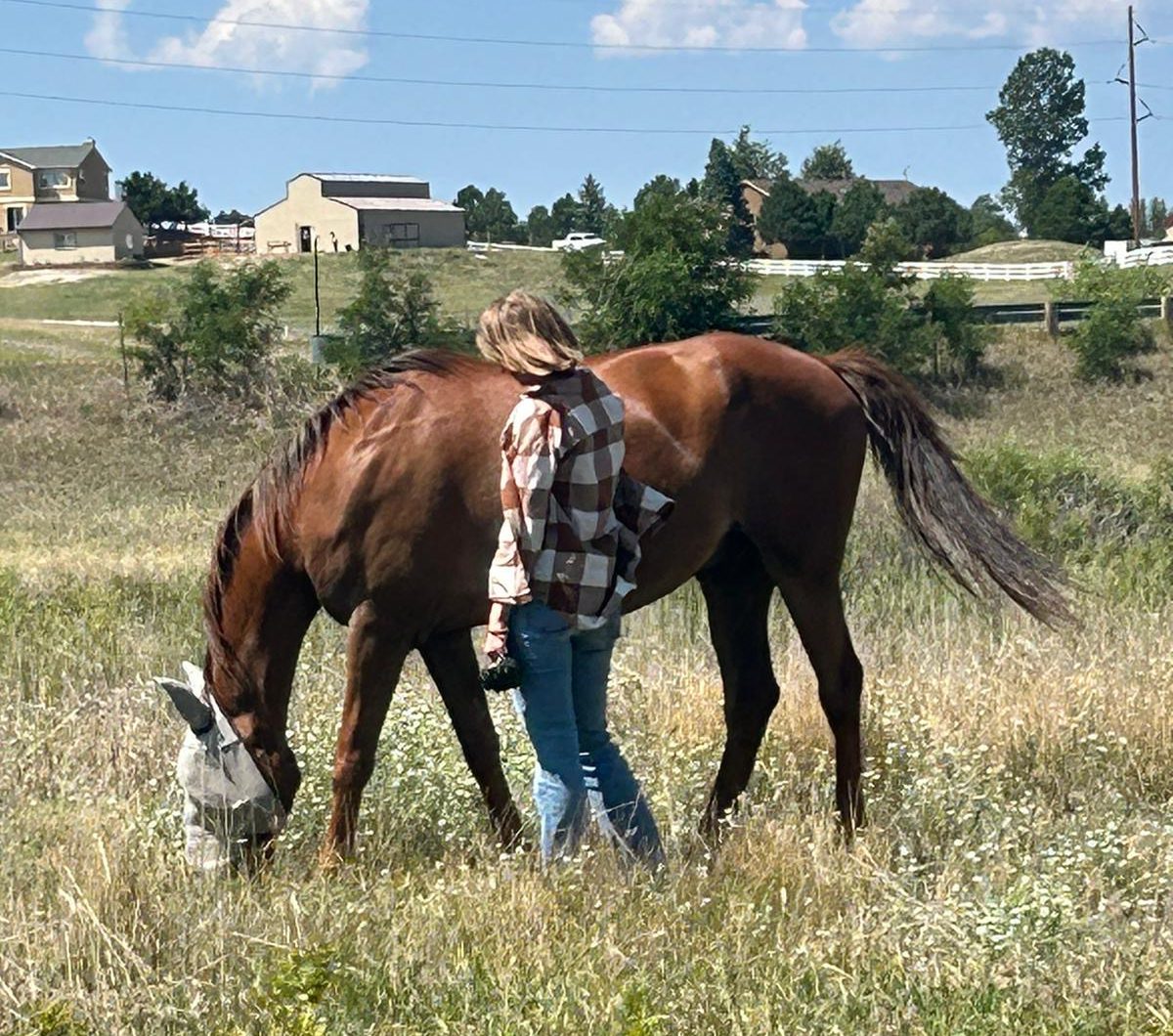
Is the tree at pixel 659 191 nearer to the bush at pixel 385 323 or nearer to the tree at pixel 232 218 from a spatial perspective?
the bush at pixel 385 323

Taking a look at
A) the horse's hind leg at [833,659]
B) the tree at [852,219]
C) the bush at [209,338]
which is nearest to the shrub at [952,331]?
the bush at [209,338]

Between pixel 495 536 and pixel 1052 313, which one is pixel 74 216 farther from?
pixel 495 536

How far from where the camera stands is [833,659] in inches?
235

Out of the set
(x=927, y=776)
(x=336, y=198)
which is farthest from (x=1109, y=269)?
(x=927, y=776)

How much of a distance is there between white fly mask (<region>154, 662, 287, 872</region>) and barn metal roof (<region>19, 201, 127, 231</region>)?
70172 millimetres

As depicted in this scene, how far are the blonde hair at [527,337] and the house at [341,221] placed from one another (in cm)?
6759

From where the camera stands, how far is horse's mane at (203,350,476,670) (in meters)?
5.43

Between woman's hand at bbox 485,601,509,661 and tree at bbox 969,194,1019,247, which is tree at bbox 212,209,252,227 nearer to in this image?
tree at bbox 969,194,1019,247

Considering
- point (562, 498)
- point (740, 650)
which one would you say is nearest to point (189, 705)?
point (562, 498)

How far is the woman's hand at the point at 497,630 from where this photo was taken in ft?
16.0

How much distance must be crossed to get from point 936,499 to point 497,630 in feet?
7.22

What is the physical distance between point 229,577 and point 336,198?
72.8 m

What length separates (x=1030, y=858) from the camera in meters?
4.75

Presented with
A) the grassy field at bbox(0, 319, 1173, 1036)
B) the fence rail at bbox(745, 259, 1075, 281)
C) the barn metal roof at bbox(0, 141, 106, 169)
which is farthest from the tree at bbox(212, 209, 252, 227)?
the grassy field at bbox(0, 319, 1173, 1036)
